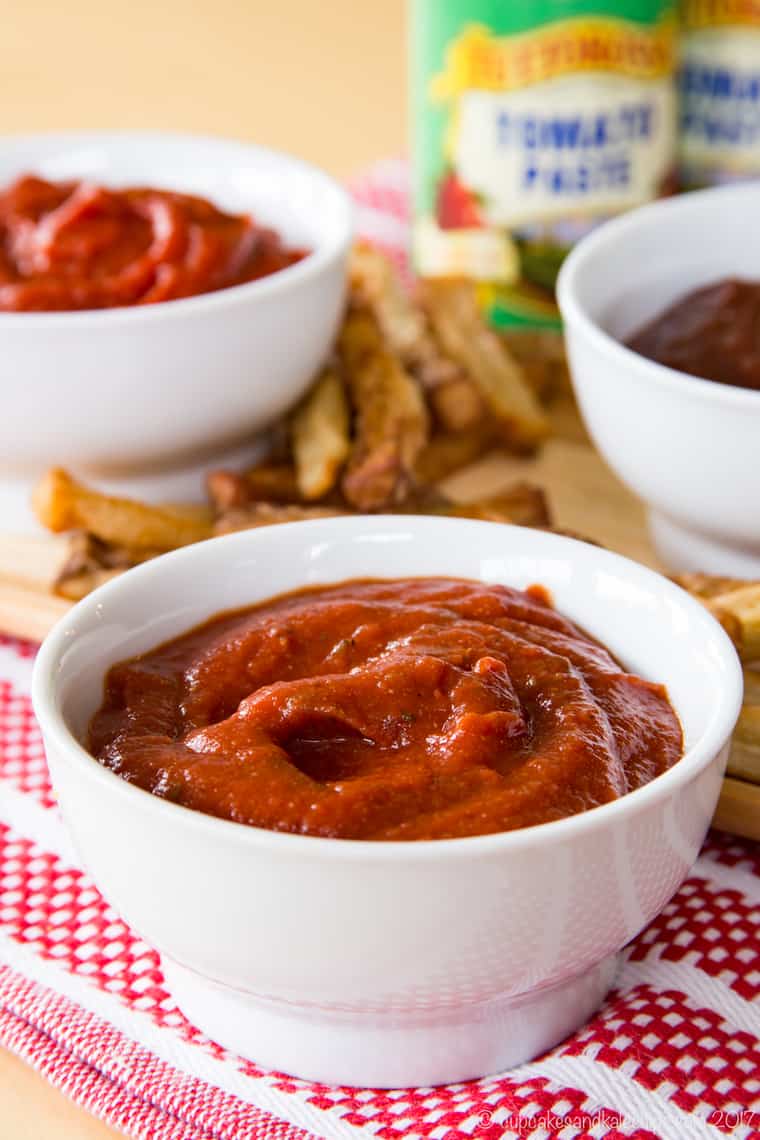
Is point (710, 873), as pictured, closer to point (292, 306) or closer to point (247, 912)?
point (247, 912)

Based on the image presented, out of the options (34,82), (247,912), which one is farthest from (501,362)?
(34,82)

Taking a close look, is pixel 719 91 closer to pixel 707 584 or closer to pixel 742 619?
pixel 707 584

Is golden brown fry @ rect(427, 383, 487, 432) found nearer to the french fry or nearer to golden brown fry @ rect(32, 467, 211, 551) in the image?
golden brown fry @ rect(32, 467, 211, 551)

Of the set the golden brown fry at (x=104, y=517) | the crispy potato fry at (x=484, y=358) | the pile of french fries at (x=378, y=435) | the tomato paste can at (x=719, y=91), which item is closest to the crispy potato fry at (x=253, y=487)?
the pile of french fries at (x=378, y=435)

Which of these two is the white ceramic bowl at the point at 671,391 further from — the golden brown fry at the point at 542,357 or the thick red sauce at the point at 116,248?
the thick red sauce at the point at 116,248

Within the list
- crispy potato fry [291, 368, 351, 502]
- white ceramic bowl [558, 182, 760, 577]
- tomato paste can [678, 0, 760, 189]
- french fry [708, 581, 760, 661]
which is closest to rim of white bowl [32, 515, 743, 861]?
french fry [708, 581, 760, 661]

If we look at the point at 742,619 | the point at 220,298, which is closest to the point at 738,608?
the point at 742,619
